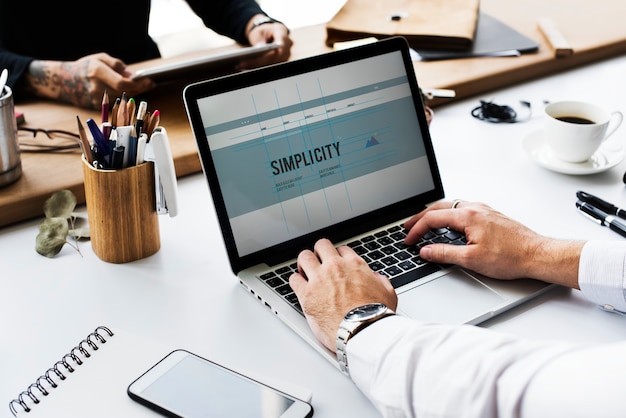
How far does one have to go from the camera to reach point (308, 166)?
3.24 feet

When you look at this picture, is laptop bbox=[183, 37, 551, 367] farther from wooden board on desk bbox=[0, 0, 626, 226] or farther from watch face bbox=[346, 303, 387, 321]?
wooden board on desk bbox=[0, 0, 626, 226]

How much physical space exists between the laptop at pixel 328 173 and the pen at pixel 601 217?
229 mm

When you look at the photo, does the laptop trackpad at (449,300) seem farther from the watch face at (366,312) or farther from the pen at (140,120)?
the pen at (140,120)

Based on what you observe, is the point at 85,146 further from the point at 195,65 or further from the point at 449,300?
the point at 449,300

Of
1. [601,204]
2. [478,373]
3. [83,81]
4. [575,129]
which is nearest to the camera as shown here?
[478,373]

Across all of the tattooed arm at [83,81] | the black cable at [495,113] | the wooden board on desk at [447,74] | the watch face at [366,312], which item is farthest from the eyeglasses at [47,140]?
the black cable at [495,113]

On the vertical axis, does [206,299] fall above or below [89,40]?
below

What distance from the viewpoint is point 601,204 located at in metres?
1.10

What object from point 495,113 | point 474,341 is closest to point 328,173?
point 474,341

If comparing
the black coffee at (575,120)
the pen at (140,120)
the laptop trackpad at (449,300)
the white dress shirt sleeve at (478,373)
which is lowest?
the laptop trackpad at (449,300)

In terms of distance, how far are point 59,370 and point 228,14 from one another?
4.63 feet

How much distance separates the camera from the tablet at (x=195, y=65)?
1.36m

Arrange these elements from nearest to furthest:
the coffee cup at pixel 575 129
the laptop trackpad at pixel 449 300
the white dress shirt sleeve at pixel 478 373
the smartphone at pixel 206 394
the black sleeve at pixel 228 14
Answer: the white dress shirt sleeve at pixel 478 373
the smartphone at pixel 206 394
the laptop trackpad at pixel 449 300
the coffee cup at pixel 575 129
the black sleeve at pixel 228 14

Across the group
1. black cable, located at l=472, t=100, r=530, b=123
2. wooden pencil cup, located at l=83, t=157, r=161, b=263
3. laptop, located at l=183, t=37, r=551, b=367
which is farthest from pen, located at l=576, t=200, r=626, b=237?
wooden pencil cup, located at l=83, t=157, r=161, b=263
